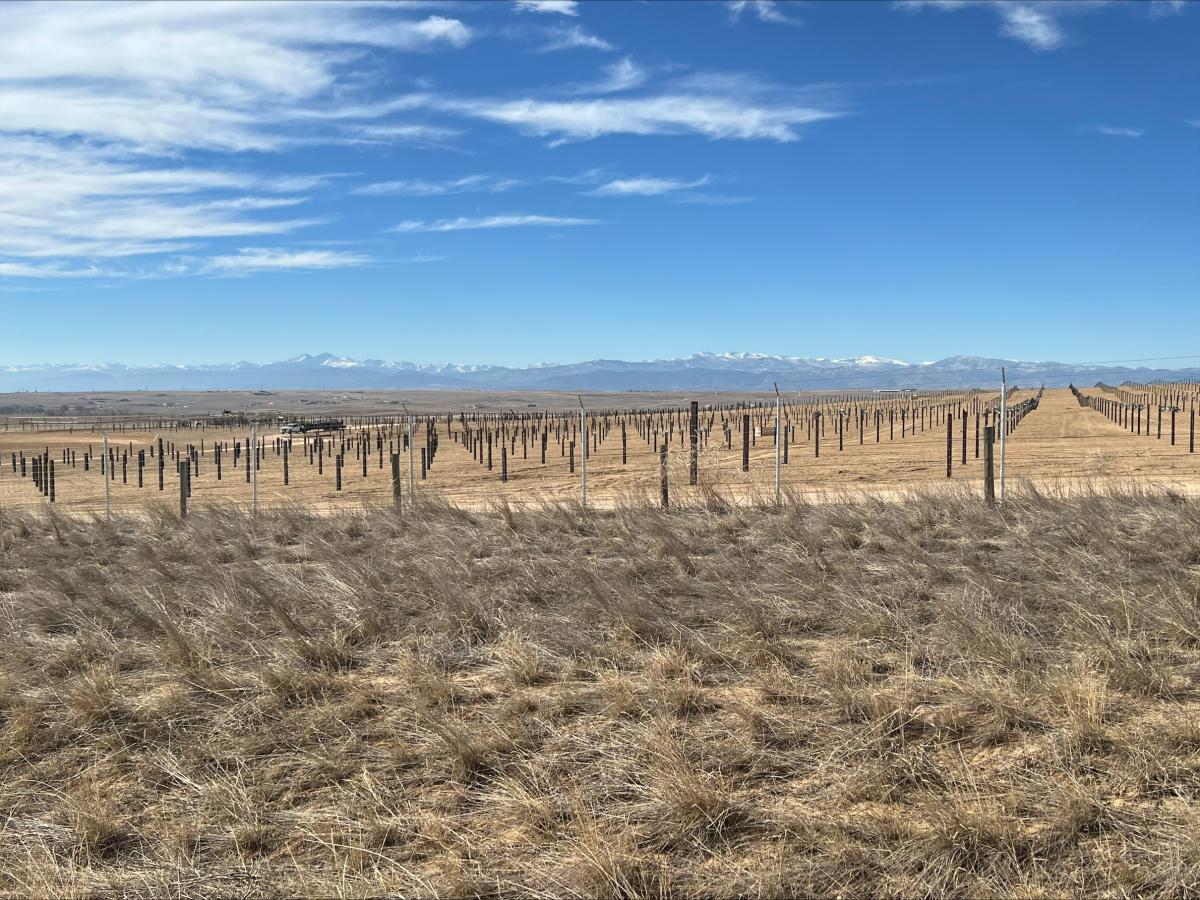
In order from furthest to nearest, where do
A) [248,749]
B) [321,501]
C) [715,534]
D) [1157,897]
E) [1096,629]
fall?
[321,501]
[715,534]
[1096,629]
[248,749]
[1157,897]

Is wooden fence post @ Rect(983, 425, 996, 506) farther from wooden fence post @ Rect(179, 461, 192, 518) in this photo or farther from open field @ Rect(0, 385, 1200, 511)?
wooden fence post @ Rect(179, 461, 192, 518)

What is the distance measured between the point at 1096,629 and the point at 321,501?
2176 centimetres

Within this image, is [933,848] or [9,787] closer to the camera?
[933,848]

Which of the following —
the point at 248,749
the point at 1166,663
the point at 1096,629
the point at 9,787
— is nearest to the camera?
the point at 9,787

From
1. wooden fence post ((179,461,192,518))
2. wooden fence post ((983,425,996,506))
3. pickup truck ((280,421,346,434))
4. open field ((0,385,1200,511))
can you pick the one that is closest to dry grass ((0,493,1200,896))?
wooden fence post ((983,425,996,506))

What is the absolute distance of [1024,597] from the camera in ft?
28.3

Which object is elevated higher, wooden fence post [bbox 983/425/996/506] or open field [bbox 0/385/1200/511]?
wooden fence post [bbox 983/425/996/506]

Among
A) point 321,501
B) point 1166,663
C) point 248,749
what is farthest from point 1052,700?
point 321,501

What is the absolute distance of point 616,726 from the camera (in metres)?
5.94

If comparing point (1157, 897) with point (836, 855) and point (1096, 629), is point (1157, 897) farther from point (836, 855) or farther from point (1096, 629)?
point (1096, 629)

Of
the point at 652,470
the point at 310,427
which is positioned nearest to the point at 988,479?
the point at 652,470

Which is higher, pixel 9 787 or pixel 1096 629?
pixel 1096 629

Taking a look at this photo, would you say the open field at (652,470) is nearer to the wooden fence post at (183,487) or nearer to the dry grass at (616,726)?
the wooden fence post at (183,487)

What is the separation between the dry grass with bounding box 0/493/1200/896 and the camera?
14.4 ft
